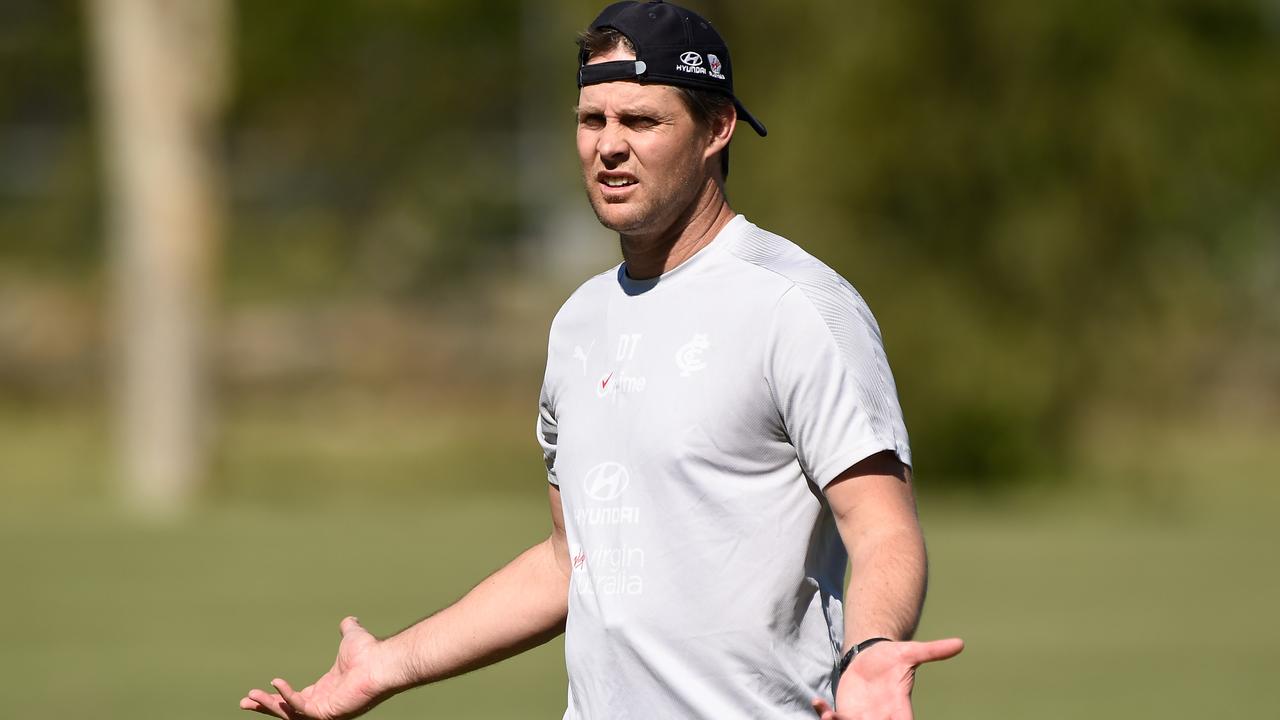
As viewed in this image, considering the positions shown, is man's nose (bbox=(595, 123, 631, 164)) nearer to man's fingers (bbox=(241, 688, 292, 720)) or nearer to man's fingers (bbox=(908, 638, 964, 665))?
man's fingers (bbox=(908, 638, 964, 665))

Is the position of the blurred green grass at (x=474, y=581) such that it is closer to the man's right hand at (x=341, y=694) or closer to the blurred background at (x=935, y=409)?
the blurred background at (x=935, y=409)

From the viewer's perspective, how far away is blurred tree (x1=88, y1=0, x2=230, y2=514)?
30.0 m

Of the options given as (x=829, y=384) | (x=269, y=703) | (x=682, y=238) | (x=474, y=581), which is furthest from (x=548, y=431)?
(x=474, y=581)

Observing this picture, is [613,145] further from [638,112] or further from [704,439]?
[704,439]

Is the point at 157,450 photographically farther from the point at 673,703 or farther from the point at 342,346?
the point at 673,703

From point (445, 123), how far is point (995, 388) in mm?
35018

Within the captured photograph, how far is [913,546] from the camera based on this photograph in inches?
153

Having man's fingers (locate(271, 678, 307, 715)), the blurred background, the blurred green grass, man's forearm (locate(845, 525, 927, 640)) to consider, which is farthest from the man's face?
the blurred background

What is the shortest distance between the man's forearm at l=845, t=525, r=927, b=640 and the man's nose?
0.88 metres

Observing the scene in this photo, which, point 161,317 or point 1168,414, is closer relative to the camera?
point 1168,414

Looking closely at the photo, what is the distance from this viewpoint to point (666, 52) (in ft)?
13.9

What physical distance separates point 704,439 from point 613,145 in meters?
0.59

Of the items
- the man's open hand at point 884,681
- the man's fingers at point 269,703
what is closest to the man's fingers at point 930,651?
the man's open hand at point 884,681

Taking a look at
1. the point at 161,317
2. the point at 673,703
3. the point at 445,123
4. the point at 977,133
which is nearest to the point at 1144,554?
the point at 977,133
